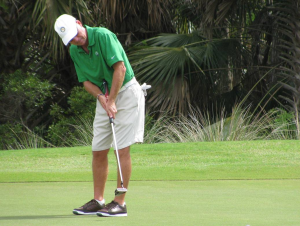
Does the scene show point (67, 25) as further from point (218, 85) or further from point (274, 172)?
point (218, 85)

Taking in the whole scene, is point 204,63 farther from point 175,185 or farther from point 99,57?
point 99,57

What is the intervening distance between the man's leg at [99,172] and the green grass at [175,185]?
19cm

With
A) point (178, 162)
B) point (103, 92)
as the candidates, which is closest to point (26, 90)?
point (178, 162)

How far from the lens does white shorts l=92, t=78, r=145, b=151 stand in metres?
4.23

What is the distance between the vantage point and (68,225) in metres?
3.34

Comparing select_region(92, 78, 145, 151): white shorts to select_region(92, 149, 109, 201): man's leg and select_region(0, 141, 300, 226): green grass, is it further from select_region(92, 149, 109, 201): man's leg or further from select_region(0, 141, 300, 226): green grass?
select_region(0, 141, 300, 226): green grass

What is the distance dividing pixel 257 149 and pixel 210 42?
3.85 metres

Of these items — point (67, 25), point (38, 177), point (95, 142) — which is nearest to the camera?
point (67, 25)

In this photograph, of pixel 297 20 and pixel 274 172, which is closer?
pixel 274 172

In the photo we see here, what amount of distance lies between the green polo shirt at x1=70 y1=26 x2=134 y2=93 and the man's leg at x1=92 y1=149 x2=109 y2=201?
50 cm

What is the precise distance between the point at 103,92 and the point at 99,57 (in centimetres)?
32

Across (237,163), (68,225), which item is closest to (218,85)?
(237,163)

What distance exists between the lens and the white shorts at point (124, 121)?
4234 mm

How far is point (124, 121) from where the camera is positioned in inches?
167
